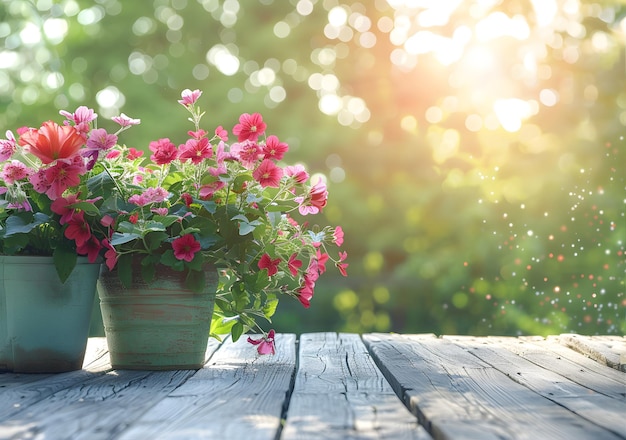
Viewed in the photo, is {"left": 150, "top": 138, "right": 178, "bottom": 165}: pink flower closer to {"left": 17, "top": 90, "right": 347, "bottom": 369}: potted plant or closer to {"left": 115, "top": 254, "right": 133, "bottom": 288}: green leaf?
{"left": 17, "top": 90, "right": 347, "bottom": 369}: potted plant

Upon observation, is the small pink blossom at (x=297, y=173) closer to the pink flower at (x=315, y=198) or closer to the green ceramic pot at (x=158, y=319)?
the pink flower at (x=315, y=198)

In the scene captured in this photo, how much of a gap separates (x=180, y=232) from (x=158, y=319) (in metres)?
0.23

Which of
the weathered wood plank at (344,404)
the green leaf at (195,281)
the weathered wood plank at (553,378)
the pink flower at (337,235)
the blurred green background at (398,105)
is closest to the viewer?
the weathered wood plank at (344,404)

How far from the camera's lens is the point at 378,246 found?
325 inches

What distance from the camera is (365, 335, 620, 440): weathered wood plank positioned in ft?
4.10

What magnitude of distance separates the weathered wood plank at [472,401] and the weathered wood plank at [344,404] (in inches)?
1.5

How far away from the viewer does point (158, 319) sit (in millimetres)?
2000

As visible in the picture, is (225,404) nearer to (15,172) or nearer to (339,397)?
(339,397)

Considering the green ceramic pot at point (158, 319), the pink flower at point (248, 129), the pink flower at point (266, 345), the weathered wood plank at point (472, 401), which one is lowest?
the weathered wood plank at point (472, 401)

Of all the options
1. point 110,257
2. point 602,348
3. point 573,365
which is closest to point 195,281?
point 110,257

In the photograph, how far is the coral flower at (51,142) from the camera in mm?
1854

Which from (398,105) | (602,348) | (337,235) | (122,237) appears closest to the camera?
(122,237)

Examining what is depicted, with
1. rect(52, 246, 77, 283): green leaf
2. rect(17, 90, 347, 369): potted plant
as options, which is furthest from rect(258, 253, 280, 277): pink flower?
rect(52, 246, 77, 283): green leaf

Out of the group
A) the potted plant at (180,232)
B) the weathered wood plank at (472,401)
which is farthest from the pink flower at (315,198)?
the weathered wood plank at (472,401)
